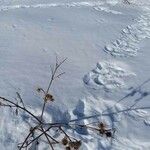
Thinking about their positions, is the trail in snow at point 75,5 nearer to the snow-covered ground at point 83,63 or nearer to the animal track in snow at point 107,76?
the snow-covered ground at point 83,63

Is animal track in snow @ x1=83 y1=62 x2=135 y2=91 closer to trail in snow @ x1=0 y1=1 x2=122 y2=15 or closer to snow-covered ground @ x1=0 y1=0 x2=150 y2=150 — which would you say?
snow-covered ground @ x1=0 y1=0 x2=150 y2=150

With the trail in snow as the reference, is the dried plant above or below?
above

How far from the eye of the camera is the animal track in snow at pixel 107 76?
2.27 meters

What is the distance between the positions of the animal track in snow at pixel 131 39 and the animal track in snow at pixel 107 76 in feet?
0.57

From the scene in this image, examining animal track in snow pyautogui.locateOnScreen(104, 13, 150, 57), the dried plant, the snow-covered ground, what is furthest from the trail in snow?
the dried plant

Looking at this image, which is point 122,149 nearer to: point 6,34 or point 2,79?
point 2,79

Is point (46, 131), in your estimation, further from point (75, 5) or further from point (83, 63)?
point (75, 5)

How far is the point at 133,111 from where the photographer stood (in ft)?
6.94

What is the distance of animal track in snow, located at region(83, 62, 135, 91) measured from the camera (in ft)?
7.44

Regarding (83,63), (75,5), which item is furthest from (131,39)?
(75,5)

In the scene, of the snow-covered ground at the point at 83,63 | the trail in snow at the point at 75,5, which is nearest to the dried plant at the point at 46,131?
the snow-covered ground at the point at 83,63

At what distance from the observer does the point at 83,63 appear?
2439 millimetres

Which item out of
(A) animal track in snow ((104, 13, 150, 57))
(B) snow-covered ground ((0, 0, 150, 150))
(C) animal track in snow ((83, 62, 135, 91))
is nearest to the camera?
(B) snow-covered ground ((0, 0, 150, 150))

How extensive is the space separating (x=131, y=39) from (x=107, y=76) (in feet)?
1.85
